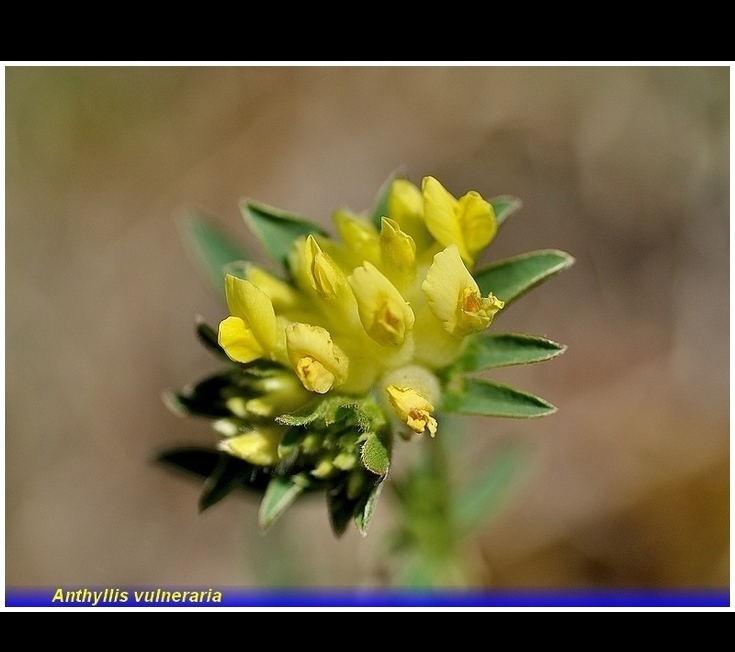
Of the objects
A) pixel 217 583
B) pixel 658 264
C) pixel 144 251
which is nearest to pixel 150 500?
pixel 217 583

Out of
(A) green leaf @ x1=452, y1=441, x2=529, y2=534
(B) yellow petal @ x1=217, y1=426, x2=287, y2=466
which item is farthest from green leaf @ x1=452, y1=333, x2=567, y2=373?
(A) green leaf @ x1=452, y1=441, x2=529, y2=534

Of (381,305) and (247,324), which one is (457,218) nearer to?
(381,305)

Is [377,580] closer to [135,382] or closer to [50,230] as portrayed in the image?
[135,382]

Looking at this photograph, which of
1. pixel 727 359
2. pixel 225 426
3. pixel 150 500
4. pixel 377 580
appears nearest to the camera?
pixel 225 426

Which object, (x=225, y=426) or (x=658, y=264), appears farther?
(x=658, y=264)

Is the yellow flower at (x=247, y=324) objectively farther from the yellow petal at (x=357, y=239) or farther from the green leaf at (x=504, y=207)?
the green leaf at (x=504, y=207)

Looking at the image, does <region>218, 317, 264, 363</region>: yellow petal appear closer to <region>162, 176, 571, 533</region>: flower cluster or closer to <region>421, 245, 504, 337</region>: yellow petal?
<region>162, 176, 571, 533</region>: flower cluster
